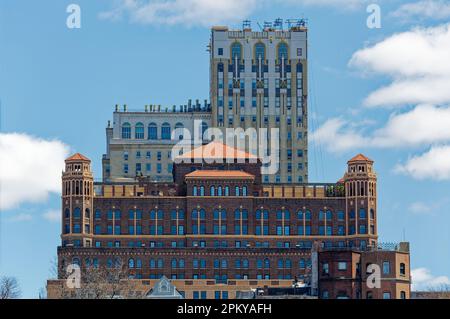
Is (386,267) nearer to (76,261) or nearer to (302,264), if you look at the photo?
(302,264)

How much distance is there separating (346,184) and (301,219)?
8.69 metres

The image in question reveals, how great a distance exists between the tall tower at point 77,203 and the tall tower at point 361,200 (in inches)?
1541

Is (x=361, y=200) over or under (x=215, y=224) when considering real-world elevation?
over

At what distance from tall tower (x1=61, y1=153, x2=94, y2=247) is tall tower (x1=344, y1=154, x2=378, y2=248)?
128 feet

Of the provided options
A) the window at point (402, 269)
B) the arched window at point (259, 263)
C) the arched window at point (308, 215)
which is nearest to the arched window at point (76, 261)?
the arched window at point (259, 263)

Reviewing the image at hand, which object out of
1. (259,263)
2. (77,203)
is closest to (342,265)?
(259,263)

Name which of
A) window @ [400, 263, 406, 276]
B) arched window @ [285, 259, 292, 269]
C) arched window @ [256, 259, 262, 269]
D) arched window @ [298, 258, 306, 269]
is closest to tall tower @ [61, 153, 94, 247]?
arched window @ [256, 259, 262, 269]

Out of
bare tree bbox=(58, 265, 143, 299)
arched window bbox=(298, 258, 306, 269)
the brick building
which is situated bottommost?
bare tree bbox=(58, 265, 143, 299)

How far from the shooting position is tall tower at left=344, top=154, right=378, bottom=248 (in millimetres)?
177375

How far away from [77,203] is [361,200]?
42767 mm

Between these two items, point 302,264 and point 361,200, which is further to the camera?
point 361,200

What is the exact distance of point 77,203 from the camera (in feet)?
578

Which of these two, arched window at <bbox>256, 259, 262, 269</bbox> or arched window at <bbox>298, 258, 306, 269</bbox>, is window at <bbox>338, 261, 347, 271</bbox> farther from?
arched window at <bbox>256, 259, 262, 269</bbox>
